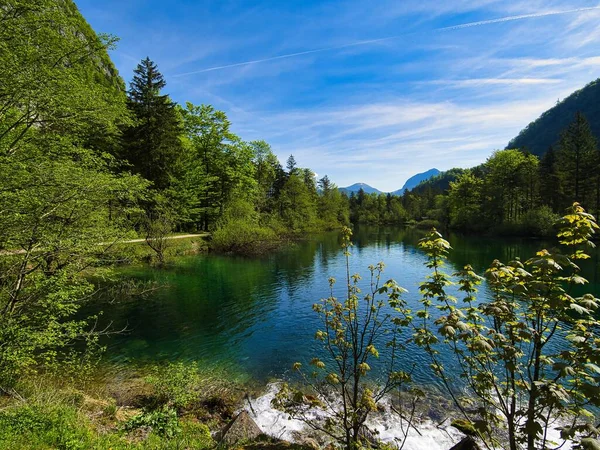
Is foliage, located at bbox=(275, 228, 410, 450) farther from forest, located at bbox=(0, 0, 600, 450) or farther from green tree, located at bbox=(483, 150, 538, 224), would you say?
green tree, located at bbox=(483, 150, 538, 224)

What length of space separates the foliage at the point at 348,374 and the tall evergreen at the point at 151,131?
27.6 metres

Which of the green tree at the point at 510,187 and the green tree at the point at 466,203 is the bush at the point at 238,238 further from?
the green tree at the point at 510,187

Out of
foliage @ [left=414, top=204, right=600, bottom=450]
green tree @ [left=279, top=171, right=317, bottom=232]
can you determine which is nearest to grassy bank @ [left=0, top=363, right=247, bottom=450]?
foliage @ [left=414, top=204, right=600, bottom=450]

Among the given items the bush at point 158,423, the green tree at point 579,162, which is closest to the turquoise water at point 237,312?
the bush at point 158,423

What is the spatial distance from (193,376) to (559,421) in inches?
410

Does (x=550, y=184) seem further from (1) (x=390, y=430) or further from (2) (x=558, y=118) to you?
(2) (x=558, y=118)

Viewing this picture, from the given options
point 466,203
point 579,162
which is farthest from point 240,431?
point 466,203

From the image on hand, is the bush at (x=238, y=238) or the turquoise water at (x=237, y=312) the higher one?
the bush at (x=238, y=238)

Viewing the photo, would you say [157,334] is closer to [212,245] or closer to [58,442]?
[58,442]

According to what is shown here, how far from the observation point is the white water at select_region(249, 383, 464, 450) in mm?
7562

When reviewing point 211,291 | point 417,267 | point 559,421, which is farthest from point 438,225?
point 559,421

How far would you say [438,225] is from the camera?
7494cm

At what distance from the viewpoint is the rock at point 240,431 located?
22.0 feet

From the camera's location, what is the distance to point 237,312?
1719 cm
